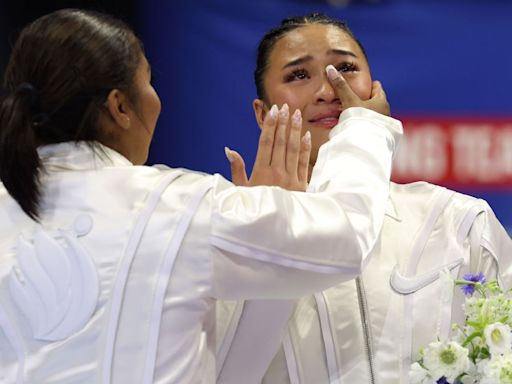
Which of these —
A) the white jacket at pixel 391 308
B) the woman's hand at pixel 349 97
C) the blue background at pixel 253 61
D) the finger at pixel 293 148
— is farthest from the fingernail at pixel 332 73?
the blue background at pixel 253 61

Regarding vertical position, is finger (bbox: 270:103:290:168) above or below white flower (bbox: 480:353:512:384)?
above

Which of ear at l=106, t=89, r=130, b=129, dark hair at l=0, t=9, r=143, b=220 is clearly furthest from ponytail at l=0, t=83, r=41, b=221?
ear at l=106, t=89, r=130, b=129

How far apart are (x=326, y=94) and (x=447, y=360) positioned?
0.64 m

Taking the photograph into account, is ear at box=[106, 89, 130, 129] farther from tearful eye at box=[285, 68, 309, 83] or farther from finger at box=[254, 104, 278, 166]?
tearful eye at box=[285, 68, 309, 83]

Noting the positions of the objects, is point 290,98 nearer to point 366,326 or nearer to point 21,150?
point 366,326

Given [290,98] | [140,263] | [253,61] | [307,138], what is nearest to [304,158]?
[307,138]

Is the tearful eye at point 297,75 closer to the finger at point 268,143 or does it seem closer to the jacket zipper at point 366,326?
the finger at point 268,143

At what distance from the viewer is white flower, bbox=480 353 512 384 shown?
148 centimetres

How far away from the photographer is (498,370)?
58.4 inches

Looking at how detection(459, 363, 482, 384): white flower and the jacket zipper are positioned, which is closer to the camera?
detection(459, 363, 482, 384): white flower

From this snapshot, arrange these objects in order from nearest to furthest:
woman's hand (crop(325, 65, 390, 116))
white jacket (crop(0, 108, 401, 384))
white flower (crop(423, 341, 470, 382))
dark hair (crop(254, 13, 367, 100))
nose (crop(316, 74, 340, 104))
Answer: white jacket (crop(0, 108, 401, 384)) < white flower (crop(423, 341, 470, 382)) < woman's hand (crop(325, 65, 390, 116)) < nose (crop(316, 74, 340, 104)) < dark hair (crop(254, 13, 367, 100))

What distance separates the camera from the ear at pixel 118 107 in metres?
1.53

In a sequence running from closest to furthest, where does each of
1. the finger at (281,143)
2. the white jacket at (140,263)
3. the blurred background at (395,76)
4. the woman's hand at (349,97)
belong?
the white jacket at (140,263) → the finger at (281,143) → the woman's hand at (349,97) → the blurred background at (395,76)

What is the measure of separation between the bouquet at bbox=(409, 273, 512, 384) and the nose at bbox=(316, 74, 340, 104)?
51 cm
